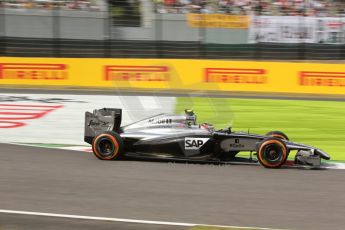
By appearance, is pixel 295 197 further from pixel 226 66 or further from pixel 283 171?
pixel 226 66

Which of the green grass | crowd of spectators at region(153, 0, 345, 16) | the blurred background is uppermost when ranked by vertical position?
crowd of spectators at region(153, 0, 345, 16)

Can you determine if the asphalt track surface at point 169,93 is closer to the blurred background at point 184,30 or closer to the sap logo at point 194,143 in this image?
the blurred background at point 184,30

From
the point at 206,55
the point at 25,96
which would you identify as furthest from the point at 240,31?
the point at 25,96

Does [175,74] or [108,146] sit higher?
[175,74]

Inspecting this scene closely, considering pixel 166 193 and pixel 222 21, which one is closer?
pixel 166 193

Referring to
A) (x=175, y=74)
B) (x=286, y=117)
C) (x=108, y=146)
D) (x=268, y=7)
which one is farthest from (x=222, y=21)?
(x=108, y=146)

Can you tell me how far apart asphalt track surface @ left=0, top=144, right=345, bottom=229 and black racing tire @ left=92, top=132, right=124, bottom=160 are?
18cm

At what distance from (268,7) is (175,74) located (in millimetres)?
4739

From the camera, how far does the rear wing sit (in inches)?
358

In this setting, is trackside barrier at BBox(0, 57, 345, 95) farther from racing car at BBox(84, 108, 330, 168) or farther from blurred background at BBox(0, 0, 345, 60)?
racing car at BBox(84, 108, 330, 168)

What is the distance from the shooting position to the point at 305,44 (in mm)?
21562

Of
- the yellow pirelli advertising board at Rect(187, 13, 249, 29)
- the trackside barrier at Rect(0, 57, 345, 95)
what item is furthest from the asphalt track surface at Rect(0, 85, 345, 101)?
the yellow pirelli advertising board at Rect(187, 13, 249, 29)

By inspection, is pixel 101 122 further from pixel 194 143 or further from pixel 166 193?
pixel 166 193

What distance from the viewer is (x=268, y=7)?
21891 millimetres
